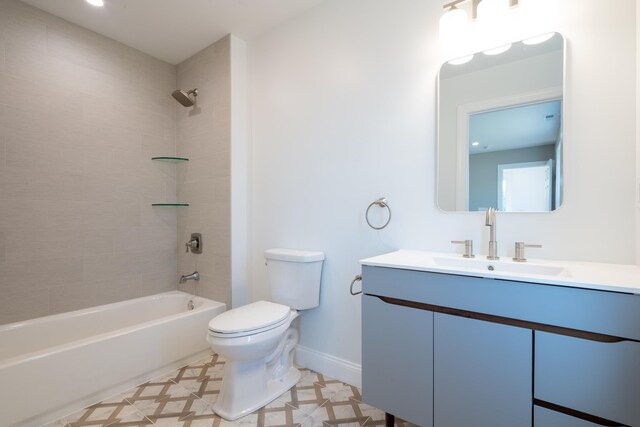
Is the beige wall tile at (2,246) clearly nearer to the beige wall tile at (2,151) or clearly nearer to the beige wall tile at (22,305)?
the beige wall tile at (22,305)

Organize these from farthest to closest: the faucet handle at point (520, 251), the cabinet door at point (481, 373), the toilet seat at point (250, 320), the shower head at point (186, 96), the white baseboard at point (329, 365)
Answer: the shower head at point (186, 96), the white baseboard at point (329, 365), the toilet seat at point (250, 320), the faucet handle at point (520, 251), the cabinet door at point (481, 373)

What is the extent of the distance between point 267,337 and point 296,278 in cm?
44

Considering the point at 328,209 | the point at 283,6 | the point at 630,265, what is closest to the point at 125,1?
the point at 283,6

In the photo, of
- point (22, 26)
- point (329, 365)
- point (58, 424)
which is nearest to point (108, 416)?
point (58, 424)

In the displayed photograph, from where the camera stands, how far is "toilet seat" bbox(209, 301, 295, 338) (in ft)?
5.08

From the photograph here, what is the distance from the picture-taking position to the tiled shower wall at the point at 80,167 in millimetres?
1992

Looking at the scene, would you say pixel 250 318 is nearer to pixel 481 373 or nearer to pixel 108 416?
pixel 108 416

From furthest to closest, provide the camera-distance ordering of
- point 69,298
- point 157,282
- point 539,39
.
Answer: point 157,282 → point 69,298 → point 539,39

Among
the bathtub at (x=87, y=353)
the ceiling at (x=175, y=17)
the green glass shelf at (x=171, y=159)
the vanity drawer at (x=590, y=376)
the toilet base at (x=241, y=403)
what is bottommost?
the toilet base at (x=241, y=403)

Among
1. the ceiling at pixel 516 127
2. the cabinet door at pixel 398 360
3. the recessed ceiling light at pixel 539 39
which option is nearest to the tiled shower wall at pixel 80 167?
the cabinet door at pixel 398 360

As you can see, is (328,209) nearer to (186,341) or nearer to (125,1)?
(186,341)

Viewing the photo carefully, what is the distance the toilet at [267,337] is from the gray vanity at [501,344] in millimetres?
574

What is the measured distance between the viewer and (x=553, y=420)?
0.98 metres

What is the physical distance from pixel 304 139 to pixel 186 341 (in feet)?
5.44
